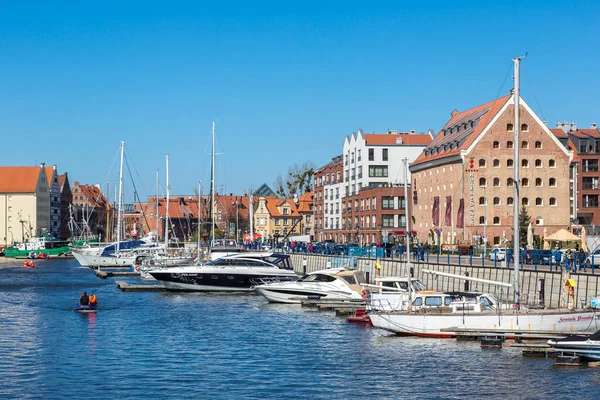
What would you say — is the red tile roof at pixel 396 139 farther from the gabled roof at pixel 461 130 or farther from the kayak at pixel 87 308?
the kayak at pixel 87 308

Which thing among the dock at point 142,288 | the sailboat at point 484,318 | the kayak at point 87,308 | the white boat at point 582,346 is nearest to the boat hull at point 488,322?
the sailboat at point 484,318

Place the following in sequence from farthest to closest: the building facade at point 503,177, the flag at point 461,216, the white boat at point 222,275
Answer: the flag at point 461,216, the building facade at point 503,177, the white boat at point 222,275

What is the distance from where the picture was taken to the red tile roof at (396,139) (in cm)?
13938

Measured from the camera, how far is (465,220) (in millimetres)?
103250

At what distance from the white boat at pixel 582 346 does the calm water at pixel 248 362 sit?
0.79 m

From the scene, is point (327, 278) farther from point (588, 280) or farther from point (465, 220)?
point (465, 220)

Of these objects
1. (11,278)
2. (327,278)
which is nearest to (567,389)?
(327,278)

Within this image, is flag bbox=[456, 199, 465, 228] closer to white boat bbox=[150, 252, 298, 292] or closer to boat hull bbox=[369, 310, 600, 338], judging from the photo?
white boat bbox=[150, 252, 298, 292]

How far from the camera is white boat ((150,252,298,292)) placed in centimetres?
7219

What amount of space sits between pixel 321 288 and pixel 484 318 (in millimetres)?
20403

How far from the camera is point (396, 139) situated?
13925 cm

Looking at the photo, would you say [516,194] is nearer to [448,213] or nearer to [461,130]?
[448,213]

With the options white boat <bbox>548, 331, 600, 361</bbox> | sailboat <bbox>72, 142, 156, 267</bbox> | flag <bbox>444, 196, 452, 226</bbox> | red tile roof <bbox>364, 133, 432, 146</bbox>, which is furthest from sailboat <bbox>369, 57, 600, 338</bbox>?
red tile roof <bbox>364, 133, 432, 146</bbox>

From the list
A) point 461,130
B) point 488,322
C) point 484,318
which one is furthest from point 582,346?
point 461,130
